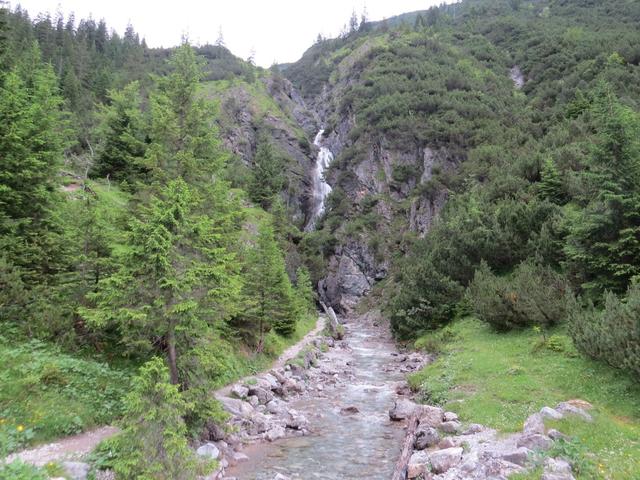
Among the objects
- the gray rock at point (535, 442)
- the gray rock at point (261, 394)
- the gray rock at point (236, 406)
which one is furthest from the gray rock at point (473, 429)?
the gray rock at point (261, 394)

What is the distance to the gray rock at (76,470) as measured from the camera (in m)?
9.16

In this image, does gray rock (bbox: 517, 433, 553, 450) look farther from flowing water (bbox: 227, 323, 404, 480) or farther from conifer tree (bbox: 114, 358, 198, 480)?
conifer tree (bbox: 114, 358, 198, 480)

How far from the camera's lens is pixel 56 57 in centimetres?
7806

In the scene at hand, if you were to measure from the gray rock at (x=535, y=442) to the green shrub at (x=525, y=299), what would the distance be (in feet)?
44.8

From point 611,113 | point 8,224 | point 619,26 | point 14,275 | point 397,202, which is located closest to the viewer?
point 14,275

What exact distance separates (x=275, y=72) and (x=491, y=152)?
318 feet

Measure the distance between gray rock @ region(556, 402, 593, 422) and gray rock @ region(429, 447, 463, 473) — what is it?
3197mm

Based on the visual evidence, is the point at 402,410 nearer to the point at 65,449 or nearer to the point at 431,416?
the point at 431,416

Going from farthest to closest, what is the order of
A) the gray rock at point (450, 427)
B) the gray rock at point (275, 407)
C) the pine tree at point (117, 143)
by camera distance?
the pine tree at point (117, 143) → the gray rock at point (275, 407) → the gray rock at point (450, 427)

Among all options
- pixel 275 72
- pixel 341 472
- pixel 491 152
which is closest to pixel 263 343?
pixel 341 472

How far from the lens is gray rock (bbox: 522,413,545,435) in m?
10.7

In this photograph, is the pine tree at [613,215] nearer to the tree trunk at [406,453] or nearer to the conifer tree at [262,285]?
the tree trunk at [406,453]

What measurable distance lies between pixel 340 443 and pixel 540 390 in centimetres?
779

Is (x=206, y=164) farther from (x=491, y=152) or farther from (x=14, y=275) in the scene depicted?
(x=491, y=152)
